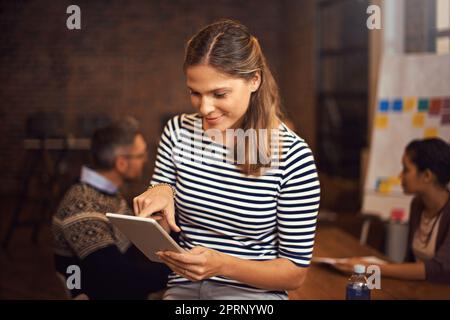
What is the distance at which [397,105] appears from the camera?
3521 mm

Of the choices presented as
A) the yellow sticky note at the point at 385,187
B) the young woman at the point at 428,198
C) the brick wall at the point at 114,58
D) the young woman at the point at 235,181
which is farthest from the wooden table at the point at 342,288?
the yellow sticky note at the point at 385,187

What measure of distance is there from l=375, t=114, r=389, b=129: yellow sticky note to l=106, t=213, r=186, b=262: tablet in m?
2.29

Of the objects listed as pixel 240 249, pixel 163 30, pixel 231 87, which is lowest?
pixel 240 249

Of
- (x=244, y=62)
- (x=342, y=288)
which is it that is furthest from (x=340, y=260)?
(x=244, y=62)

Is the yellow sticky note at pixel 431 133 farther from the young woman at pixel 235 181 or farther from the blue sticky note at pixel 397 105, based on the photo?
the young woman at pixel 235 181

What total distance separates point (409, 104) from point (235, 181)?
2.12 meters

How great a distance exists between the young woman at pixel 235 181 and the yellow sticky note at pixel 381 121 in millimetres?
2016

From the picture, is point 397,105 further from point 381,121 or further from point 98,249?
point 98,249

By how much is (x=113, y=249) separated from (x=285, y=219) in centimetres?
86

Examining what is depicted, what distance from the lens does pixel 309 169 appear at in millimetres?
1548

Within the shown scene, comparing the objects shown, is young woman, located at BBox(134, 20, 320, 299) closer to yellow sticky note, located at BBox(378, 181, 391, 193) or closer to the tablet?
the tablet
